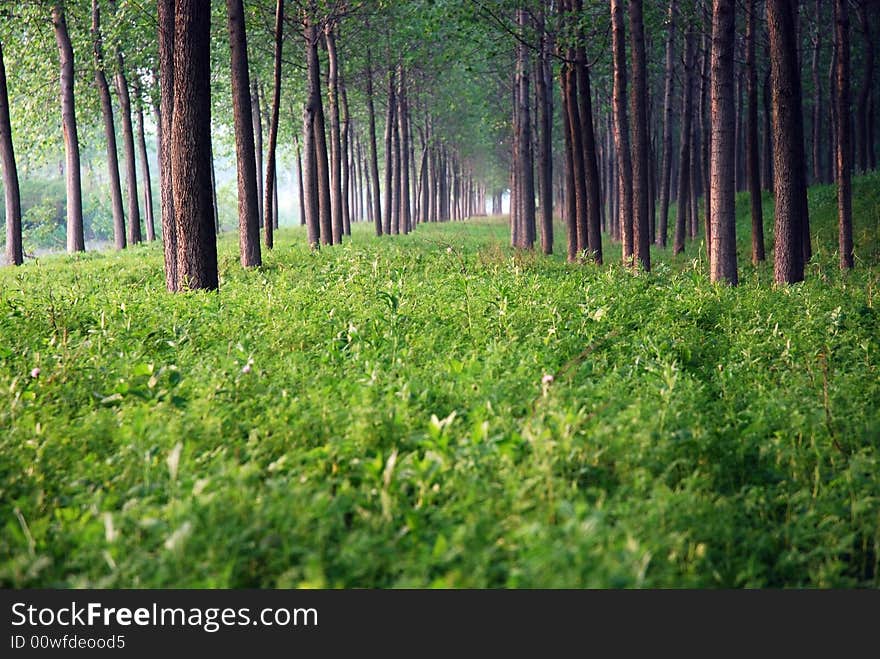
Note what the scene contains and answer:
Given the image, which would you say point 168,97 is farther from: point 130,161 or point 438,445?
point 130,161

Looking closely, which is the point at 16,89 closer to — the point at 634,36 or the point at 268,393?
the point at 634,36

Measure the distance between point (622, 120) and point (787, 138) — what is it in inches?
161

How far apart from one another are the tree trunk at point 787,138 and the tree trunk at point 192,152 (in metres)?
9.00

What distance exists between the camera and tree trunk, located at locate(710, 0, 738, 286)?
1127 cm

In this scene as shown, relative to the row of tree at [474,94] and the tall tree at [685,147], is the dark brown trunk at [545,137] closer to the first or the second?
the row of tree at [474,94]

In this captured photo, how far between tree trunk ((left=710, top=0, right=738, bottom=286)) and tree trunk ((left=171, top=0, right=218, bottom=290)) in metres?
7.97

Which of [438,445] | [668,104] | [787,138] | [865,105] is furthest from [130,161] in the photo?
[865,105]

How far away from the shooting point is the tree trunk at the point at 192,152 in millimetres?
10242

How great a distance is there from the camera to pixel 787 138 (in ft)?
37.4

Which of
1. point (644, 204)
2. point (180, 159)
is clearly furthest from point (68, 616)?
point (644, 204)

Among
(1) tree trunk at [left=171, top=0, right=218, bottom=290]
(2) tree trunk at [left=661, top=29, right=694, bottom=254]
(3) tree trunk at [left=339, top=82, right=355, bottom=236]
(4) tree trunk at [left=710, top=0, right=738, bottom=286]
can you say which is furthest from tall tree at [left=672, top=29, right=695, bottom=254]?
(1) tree trunk at [left=171, top=0, right=218, bottom=290]

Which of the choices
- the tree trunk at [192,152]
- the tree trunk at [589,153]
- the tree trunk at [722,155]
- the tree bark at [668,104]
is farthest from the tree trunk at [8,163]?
the tree bark at [668,104]

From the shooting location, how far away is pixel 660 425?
490cm

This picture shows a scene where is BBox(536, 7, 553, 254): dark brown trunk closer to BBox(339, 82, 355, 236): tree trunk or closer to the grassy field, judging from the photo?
BBox(339, 82, 355, 236): tree trunk
